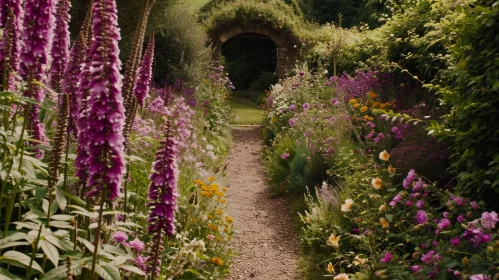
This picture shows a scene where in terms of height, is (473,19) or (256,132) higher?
(473,19)

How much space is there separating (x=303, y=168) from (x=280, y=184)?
0.73m

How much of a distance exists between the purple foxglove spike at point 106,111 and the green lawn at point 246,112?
46.1 ft

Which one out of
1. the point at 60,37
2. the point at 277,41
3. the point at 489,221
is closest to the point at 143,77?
the point at 60,37

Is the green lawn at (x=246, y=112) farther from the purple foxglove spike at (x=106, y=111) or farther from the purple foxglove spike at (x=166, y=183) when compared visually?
the purple foxglove spike at (x=106, y=111)

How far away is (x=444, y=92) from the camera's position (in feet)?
15.3

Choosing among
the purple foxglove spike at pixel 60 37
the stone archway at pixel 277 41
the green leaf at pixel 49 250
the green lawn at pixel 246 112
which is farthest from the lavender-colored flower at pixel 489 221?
the stone archway at pixel 277 41

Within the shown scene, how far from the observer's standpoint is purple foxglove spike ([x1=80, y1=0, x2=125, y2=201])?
195 cm

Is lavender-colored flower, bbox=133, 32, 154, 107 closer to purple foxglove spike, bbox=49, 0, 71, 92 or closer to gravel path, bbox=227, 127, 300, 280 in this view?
purple foxglove spike, bbox=49, 0, 71, 92

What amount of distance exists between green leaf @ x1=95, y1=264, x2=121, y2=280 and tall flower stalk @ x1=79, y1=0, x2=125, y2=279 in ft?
0.99

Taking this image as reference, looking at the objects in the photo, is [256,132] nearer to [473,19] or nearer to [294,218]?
[294,218]

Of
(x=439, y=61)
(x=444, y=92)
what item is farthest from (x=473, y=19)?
(x=439, y=61)

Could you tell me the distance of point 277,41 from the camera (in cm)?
→ 1991

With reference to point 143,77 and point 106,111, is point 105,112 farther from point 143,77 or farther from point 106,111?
point 143,77

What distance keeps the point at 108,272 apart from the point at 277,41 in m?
18.2
